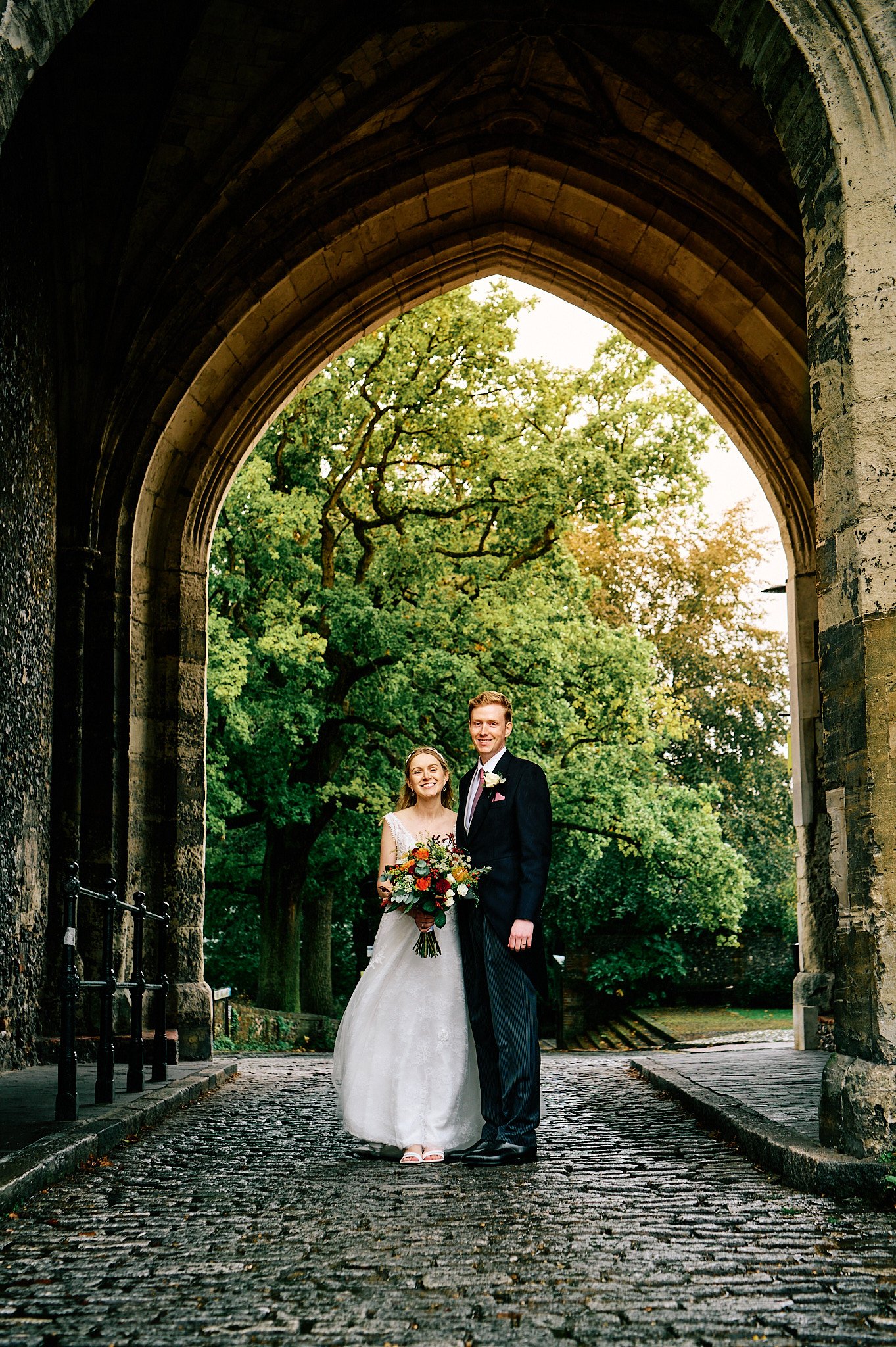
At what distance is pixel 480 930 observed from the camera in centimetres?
546

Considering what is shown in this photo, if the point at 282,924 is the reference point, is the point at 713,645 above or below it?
above

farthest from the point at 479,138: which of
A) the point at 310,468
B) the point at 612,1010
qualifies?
the point at 612,1010

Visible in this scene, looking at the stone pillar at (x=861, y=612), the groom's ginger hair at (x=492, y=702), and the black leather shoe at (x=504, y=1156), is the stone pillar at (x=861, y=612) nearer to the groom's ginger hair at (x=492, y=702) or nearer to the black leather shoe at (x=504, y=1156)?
the black leather shoe at (x=504, y=1156)

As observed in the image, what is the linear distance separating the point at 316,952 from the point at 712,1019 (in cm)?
573

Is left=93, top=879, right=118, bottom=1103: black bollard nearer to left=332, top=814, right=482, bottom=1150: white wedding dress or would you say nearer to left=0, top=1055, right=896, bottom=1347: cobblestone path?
left=0, top=1055, right=896, bottom=1347: cobblestone path

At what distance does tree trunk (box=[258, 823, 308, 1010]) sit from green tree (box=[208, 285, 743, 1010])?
0.08 feet

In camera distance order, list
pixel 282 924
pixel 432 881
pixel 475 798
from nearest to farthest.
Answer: pixel 432 881 → pixel 475 798 → pixel 282 924

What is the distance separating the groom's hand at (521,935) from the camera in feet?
17.1

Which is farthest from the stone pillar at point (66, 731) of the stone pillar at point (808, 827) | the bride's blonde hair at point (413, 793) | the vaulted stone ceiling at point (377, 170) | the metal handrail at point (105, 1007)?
the stone pillar at point (808, 827)

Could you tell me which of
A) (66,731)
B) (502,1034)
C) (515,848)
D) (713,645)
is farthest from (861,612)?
(713,645)

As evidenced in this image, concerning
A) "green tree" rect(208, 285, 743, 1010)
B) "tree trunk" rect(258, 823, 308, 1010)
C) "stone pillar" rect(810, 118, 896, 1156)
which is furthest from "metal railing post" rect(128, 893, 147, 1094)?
"tree trunk" rect(258, 823, 308, 1010)

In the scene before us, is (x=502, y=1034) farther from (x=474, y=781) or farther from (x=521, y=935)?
(x=474, y=781)

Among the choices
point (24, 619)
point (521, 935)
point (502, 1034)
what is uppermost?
point (24, 619)

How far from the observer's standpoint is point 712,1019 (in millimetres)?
17641
